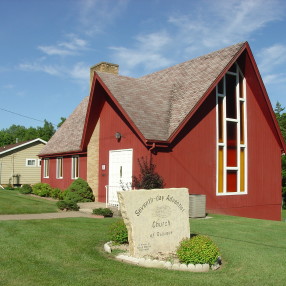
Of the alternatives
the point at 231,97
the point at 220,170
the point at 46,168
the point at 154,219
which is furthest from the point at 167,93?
the point at 46,168

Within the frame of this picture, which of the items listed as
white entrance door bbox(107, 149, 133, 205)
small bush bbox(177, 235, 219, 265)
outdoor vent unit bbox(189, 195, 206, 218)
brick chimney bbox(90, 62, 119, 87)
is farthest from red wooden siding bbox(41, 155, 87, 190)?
small bush bbox(177, 235, 219, 265)

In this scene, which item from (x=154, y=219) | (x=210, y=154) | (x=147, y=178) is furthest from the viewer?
(x=210, y=154)

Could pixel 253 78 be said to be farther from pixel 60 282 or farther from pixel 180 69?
pixel 60 282

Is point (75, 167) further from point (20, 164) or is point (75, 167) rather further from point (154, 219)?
point (154, 219)

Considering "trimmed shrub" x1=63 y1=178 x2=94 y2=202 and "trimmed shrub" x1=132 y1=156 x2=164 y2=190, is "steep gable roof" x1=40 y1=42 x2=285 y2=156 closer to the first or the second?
"trimmed shrub" x1=132 y1=156 x2=164 y2=190

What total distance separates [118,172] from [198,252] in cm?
1142

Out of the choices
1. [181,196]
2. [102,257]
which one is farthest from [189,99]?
[102,257]

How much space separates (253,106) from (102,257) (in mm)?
15044

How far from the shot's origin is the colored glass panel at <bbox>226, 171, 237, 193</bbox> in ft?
63.4

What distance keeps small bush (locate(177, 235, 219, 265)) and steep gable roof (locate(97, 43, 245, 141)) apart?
818cm

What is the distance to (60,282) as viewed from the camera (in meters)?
6.32

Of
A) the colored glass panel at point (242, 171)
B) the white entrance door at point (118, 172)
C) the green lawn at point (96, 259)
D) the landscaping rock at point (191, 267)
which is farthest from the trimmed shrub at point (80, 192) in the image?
the landscaping rock at point (191, 267)

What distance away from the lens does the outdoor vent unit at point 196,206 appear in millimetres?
14968

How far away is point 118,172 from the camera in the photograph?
1873 cm
